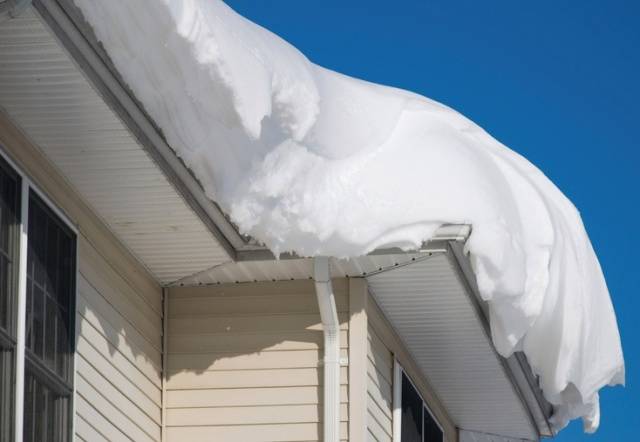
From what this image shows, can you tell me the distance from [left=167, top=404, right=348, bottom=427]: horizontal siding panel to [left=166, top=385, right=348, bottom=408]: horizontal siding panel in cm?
3

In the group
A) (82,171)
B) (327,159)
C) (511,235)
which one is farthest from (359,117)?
(82,171)

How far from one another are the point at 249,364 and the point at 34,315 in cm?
233

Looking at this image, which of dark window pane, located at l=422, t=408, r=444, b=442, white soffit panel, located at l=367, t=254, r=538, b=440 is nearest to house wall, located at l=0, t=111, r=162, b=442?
white soffit panel, located at l=367, t=254, r=538, b=440

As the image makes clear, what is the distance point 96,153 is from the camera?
28.6ft

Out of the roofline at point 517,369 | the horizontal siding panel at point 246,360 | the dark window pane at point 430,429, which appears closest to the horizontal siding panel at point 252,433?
the horizontal siding panel at point 246,360

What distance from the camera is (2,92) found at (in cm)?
794

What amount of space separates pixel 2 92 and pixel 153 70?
2.43ft

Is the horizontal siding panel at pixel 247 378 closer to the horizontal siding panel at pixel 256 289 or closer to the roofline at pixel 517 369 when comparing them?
the horizontal siding panel at pixel 256 289

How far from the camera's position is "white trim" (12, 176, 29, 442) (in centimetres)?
799

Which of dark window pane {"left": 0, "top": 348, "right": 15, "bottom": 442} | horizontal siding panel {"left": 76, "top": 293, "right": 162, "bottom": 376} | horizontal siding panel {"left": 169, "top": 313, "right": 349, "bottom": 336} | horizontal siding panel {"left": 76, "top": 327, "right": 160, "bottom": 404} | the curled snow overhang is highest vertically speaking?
the curled snow overhang

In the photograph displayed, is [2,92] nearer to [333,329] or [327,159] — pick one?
[327,159]

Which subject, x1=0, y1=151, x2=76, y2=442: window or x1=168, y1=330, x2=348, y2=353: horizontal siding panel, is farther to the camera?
x1=168, y1=330, x2=348, y2=353: horizontal siding panel

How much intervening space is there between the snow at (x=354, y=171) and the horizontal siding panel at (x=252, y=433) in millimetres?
1237

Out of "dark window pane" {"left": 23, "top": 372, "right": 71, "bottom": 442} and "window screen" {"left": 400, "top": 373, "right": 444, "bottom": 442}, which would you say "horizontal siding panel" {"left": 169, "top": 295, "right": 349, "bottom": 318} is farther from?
"dark window pane" {"left": 23, "top": 372, "right": 71, "bottom": 442}
